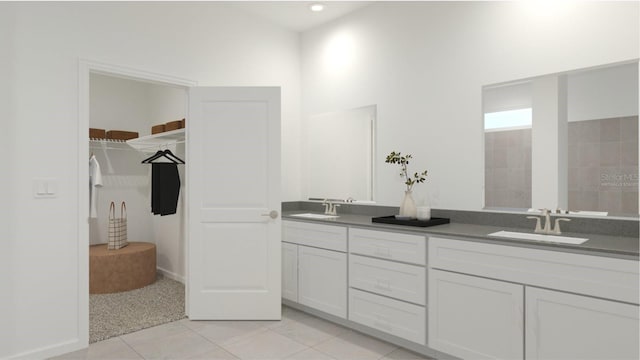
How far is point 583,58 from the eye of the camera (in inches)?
95.5

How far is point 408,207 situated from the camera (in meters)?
3.05

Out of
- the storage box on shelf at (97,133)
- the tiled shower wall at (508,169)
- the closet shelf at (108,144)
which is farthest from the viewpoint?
the closet shelf at (108,144)

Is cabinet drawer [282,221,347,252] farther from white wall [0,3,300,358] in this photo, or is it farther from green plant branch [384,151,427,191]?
white wall [0,3,300,358]

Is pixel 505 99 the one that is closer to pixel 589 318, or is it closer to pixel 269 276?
pixel 589 318

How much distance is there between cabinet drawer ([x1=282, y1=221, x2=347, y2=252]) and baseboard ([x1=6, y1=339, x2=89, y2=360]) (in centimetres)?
166

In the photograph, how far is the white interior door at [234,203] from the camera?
10.7 feet

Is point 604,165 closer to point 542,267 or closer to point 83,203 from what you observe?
point 542,267

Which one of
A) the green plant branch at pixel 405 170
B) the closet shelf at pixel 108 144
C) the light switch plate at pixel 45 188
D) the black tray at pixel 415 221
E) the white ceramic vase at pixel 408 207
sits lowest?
the black tray at pixel 415 221

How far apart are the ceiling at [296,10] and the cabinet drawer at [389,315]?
96.7 inches

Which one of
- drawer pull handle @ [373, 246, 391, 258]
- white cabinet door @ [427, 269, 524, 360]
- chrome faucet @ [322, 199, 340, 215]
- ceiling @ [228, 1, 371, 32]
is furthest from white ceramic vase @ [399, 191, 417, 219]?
ceiling @ [228, 1, 371, 32]

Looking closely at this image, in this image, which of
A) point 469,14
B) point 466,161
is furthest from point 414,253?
point 469,14

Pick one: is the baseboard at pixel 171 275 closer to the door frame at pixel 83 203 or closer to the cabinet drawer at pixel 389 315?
the door frame at pixel 83 203

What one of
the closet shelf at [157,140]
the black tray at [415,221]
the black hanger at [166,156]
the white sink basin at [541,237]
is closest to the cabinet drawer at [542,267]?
the white sink basin at [541,237]

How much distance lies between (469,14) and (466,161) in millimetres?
1077
